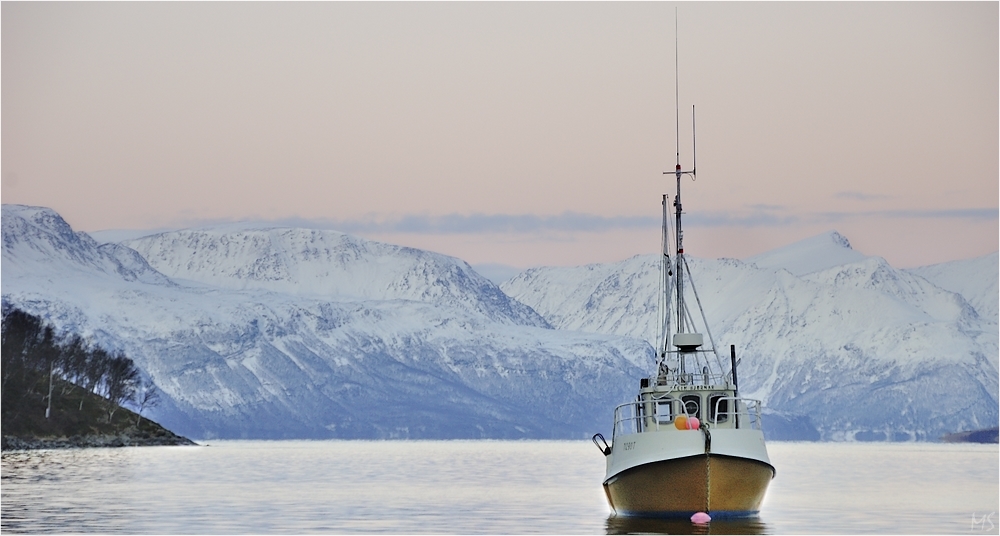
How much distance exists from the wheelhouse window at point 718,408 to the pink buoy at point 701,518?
222 inches

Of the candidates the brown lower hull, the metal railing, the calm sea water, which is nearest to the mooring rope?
the brown lower hull

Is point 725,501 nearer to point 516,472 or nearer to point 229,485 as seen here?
point 229,485

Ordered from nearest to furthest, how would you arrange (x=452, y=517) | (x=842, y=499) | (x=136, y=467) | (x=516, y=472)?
(x=452, y=517) → (x=842, y=499) → (x=136, y=467) → (x=516, y=472)

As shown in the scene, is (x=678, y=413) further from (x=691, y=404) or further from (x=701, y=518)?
(x=701, y=518)

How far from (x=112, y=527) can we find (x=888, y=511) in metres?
45.2

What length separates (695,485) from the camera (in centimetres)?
7425

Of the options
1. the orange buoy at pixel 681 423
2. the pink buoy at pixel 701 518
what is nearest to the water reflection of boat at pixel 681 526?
the pink buoy at pixel 701 518

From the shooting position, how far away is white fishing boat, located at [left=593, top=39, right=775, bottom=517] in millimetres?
74312

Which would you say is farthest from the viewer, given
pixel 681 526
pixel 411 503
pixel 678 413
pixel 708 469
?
pixel 411 503

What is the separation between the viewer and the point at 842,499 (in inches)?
4190

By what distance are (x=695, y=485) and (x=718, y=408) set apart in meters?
5.98

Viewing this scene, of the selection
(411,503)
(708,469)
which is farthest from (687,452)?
(411,503)

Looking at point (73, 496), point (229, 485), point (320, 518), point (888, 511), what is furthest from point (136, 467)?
point (888, 511)

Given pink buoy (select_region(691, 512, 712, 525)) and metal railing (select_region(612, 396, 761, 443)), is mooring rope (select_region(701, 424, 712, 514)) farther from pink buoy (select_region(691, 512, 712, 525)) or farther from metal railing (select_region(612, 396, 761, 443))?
metal railing (select_region(612, 396, 761, 443))
